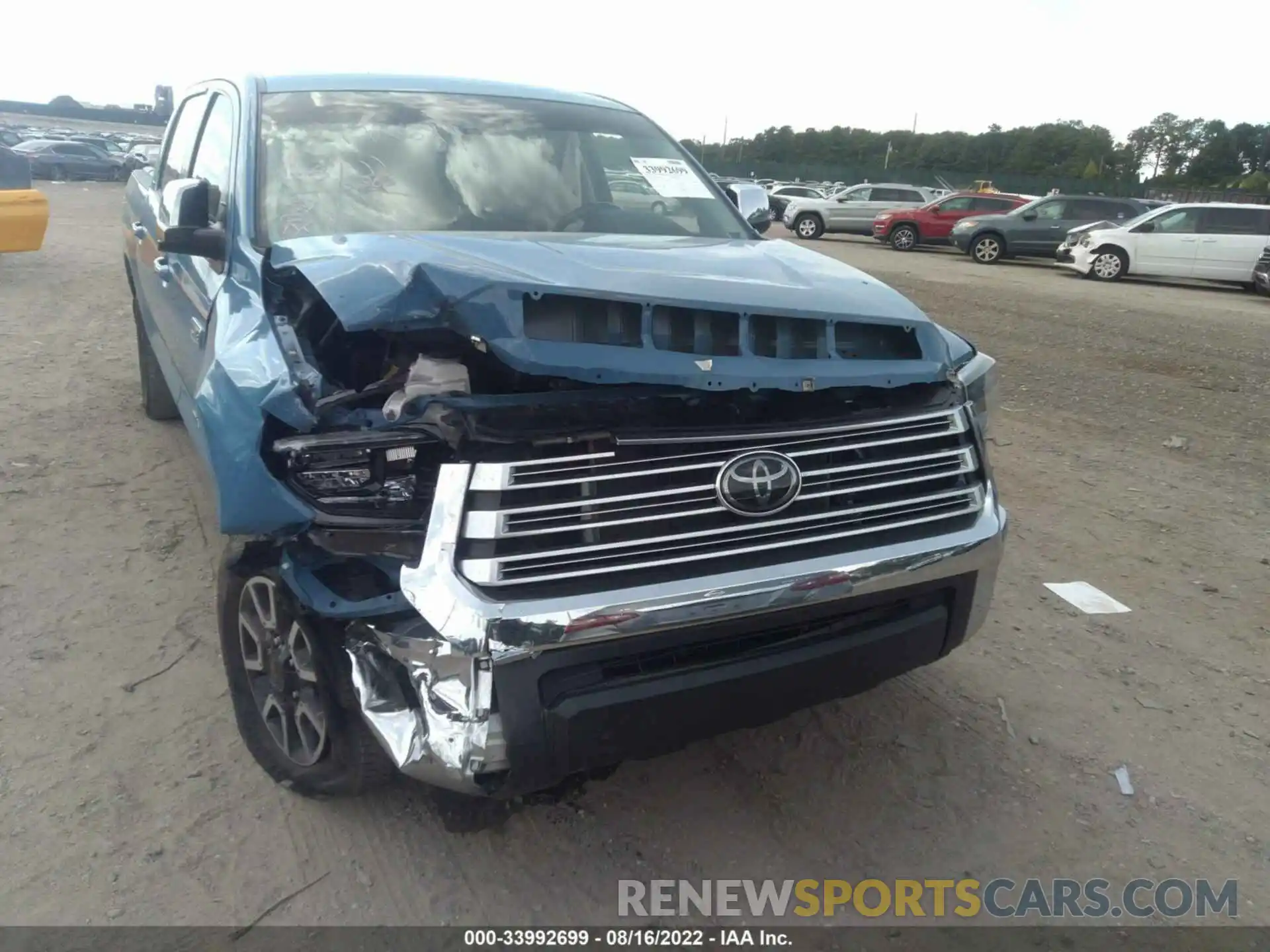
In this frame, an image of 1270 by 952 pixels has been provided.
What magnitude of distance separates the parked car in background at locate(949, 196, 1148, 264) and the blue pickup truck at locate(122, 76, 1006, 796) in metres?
18.7

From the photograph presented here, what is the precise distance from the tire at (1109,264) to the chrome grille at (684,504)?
54.8ft

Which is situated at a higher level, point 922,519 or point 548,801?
point 922,519

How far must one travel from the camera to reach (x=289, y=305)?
2797 millimetres

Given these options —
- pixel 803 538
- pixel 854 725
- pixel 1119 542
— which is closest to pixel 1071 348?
pixel 1119 542

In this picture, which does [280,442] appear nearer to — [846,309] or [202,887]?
[202,887]

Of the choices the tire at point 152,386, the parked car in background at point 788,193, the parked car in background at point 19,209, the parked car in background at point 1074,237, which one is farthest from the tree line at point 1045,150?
the tire at point 152,386

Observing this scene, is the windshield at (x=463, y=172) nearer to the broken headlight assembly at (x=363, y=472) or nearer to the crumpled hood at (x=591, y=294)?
the crumpled hood at (x=591, y=294)

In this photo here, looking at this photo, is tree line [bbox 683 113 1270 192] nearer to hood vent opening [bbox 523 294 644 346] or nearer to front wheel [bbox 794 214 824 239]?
front wheel [bbox 794 214 824 239]

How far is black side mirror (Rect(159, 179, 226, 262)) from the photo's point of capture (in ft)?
10.5

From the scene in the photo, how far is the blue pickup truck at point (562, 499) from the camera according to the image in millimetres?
2166

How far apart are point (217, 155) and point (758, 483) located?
2771 mm

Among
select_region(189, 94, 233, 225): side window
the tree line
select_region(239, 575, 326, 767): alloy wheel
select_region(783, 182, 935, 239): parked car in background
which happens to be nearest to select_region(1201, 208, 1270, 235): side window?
select_region(783, 182, 935, 239): parked car in background

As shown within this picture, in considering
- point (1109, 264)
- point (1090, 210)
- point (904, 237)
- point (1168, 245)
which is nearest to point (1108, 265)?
point (1109, 264)

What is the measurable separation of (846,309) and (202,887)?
221 centimetres
